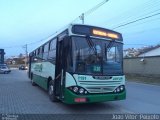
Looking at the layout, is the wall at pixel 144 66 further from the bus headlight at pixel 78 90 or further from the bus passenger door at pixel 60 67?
the bus headlight at pixel 78 90

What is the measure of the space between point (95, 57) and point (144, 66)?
96.1 feet

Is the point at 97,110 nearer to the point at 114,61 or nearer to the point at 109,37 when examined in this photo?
the point at 114,61

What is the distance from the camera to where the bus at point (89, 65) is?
9.96 meters

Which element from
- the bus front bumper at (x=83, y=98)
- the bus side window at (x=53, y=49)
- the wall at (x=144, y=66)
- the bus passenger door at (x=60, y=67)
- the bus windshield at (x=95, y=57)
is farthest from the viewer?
the wall at (x=144, y=66)

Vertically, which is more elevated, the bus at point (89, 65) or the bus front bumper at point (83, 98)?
the bus at point (89, 65)

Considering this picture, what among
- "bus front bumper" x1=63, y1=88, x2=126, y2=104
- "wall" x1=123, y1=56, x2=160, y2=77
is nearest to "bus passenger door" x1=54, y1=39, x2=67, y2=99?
"bus front bumper" x1=63, y1=88, x2=126, y2=104

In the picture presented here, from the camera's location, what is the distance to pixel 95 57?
10336 millimetres

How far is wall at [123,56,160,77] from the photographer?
35438 millimetres

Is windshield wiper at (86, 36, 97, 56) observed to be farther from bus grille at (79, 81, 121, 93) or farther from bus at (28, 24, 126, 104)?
bus grille at (79, 81, 121, 93)

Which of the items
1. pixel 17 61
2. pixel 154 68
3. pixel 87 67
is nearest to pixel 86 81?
pixel 87 67

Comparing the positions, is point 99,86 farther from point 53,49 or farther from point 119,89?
point 53,49

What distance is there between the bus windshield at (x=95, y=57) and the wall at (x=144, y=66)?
2471cm

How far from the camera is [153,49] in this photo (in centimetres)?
6028

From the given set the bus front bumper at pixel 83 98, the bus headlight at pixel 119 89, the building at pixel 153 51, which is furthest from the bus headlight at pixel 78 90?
the building at pixel 153 51
